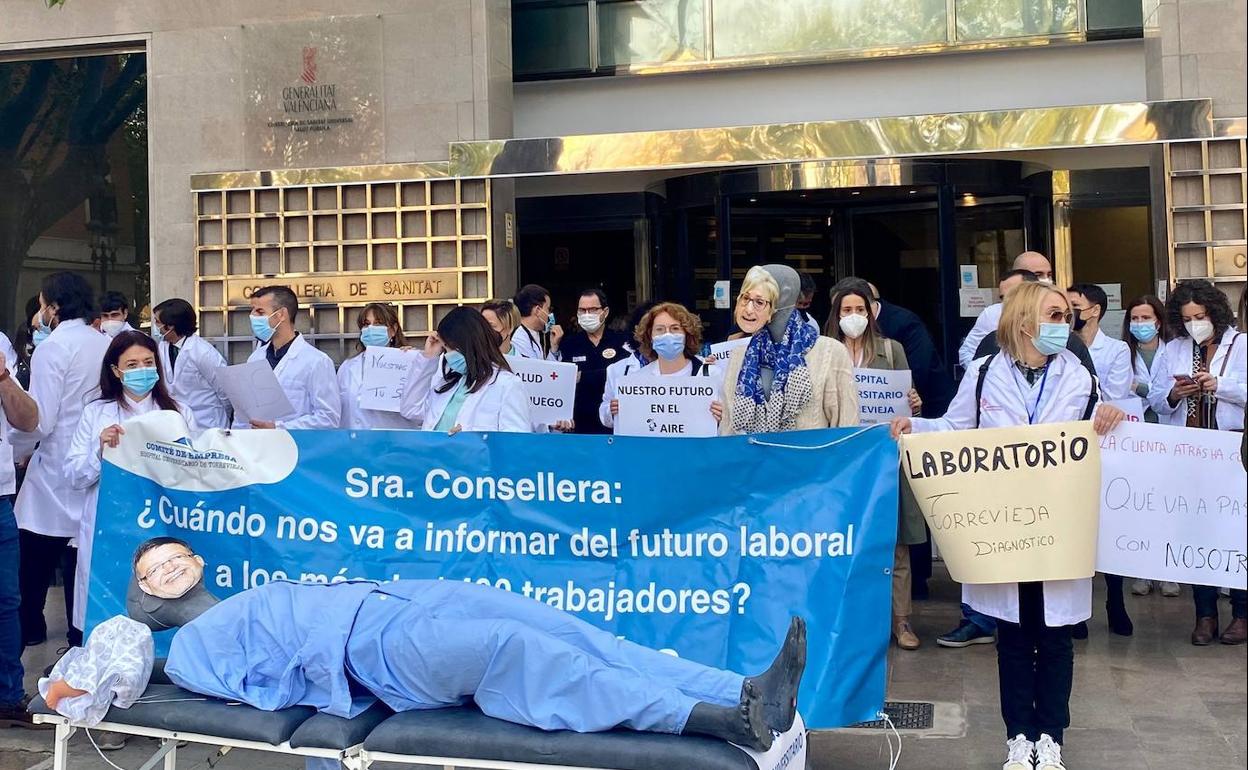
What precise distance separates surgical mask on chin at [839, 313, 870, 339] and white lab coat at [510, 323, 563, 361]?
7.32ft

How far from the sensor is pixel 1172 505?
215 inches

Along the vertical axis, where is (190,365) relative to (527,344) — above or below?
below

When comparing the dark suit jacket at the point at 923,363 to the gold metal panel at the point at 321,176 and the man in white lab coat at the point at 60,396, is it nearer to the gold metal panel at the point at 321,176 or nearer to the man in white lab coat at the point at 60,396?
the man in white lab coat at the point at 60,396

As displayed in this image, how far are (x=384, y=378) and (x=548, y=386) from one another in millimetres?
1077

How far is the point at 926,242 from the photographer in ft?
40.4

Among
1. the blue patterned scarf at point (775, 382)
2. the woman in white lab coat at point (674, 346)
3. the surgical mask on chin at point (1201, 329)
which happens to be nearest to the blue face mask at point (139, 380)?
the woman in white lab coat at point (674, 346)

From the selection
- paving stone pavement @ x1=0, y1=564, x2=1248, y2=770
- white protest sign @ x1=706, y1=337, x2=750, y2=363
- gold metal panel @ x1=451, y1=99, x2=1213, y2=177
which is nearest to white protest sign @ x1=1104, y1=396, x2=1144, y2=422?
paving stone pavement @ x1=0, y1=564, x2=1248, y2=770

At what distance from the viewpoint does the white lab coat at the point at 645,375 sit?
699 cm

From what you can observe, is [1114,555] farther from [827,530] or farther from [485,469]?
[485,469]

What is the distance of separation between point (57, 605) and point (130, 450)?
4014 millimetres

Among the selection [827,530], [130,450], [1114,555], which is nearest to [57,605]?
[130,450]

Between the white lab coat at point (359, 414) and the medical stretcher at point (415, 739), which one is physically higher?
the white lab coat at point (359, 414)

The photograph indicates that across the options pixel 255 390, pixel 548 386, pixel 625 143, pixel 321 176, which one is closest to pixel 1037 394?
pixel 548 386

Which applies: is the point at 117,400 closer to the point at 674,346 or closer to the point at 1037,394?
the point at 674,346
